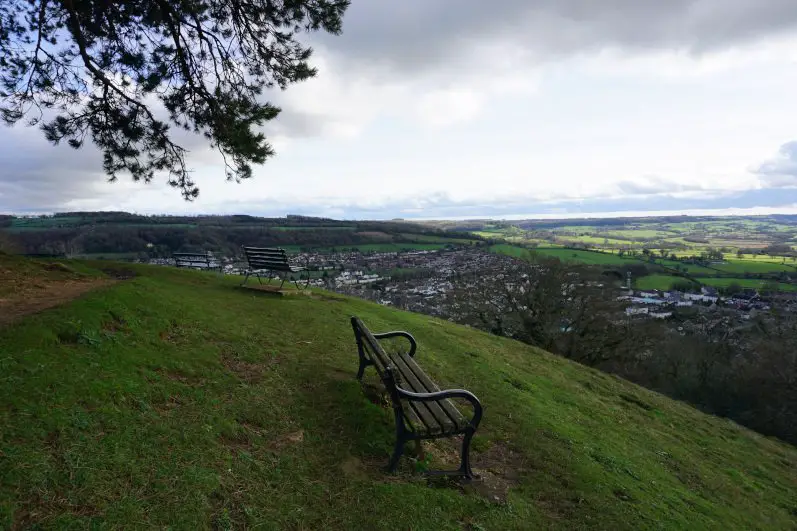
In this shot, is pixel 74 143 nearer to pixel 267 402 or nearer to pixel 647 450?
pixel 267 402

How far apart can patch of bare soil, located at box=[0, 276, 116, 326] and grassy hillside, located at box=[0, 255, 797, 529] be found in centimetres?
40

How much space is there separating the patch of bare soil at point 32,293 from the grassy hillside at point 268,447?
40 centimetres

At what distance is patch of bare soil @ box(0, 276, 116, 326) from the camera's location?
20.4ft

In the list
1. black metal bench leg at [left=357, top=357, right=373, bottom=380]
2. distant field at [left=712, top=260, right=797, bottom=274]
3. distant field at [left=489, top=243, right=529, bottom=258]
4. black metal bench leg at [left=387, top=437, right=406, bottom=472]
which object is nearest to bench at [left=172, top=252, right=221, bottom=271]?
black metal bench leg at [left=357, top=357, right=373, bottom=380]

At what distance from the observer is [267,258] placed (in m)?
12.5

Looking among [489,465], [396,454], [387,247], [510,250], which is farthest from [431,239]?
[396,454]

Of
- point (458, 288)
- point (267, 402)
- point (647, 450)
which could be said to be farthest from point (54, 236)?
point (647, 450)

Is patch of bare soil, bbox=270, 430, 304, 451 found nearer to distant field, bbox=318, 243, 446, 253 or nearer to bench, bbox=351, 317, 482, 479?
bench, bbox=351, 317, 482, 479

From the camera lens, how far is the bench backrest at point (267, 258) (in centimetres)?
1224

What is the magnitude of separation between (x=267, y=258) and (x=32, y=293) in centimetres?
560

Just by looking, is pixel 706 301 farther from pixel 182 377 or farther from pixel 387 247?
pixel 387 247

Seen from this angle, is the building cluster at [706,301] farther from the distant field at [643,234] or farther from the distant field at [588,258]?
the distant field at [643,234]

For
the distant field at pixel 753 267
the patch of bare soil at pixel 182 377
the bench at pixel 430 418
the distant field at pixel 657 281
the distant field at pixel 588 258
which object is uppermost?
the patch of bare soil at pixel 182 377

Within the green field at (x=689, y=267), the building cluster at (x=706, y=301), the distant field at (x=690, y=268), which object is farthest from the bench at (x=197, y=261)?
the distant field at (x=690, y=268)
